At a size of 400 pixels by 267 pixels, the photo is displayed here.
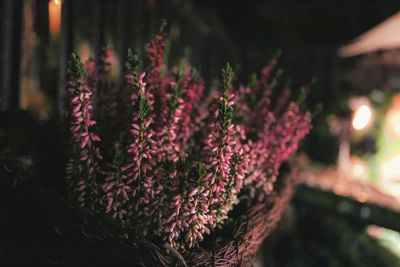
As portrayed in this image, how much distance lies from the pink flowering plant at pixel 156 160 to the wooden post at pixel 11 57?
838 mm

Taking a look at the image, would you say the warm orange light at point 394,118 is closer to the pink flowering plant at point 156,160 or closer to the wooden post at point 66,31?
the pink flowering plant at point 156,160

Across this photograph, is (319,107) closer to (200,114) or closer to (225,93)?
(200,114)

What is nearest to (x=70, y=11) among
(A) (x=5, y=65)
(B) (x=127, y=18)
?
(A) (x=5, y=65)

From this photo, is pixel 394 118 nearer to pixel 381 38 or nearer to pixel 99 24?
pixel 381 38

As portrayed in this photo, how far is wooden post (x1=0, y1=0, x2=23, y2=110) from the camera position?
2143 millimetres

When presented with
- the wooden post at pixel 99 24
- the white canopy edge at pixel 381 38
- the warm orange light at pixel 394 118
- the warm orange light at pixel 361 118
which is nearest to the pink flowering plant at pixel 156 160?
the wooden post at pixel 99 24

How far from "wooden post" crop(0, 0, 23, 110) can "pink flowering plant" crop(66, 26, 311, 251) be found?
84 centimetres

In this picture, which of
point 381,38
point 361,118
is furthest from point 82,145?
point 381,38

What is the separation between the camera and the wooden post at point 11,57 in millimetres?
2143

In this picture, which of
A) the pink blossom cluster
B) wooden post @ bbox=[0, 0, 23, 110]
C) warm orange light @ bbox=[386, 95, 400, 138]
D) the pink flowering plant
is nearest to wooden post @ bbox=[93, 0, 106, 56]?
wooden post @ bbox=[0, 0, 23, 110]

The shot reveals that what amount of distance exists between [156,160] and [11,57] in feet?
4.73

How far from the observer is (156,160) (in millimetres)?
1328

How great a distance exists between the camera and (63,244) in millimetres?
1231

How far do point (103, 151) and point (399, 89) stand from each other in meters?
6.56
